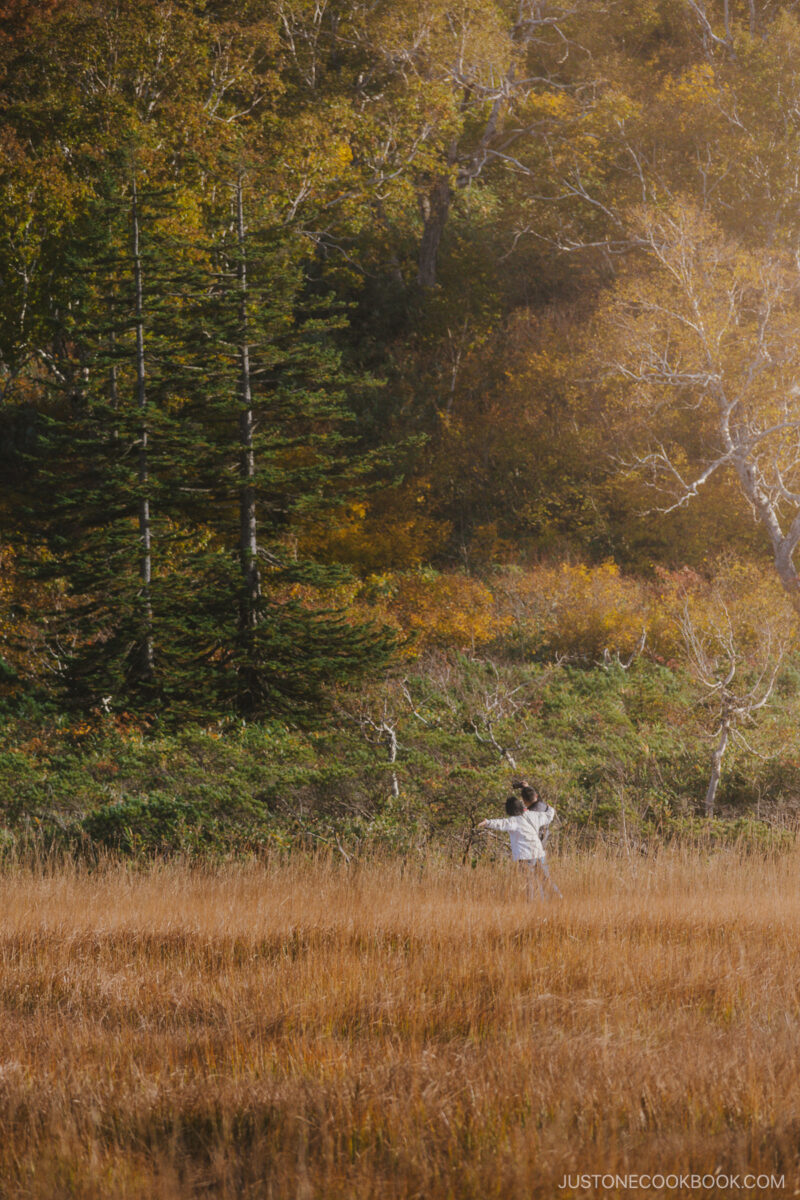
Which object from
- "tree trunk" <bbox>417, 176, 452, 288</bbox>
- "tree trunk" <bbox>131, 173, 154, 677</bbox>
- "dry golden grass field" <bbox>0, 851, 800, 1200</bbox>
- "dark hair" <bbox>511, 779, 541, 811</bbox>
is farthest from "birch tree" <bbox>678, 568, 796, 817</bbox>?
"tree trunk" <bbox>417, 176, 452, 288</bbox>

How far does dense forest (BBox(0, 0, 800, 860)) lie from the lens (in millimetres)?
13930

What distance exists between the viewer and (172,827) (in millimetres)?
11258

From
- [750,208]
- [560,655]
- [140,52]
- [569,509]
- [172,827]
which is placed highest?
[140,52]

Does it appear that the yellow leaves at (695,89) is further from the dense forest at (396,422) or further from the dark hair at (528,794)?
the dark hair at (528,794)

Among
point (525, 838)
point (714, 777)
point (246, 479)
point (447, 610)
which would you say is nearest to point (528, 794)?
point (525, 838)

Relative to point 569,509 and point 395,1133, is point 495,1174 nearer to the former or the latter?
point 395,1133

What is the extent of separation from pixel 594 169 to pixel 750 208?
17.3ft

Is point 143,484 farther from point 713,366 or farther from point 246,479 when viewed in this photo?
point 713,366

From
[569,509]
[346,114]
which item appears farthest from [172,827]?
[346,114]

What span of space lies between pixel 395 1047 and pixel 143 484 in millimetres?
12426

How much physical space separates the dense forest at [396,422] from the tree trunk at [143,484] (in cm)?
6

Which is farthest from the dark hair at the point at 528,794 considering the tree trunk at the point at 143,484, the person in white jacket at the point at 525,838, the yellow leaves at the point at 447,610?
the yellow leaves at the point at 447,610

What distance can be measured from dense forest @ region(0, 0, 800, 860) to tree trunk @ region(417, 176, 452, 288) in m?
0.34

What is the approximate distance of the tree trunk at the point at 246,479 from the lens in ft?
50.8
